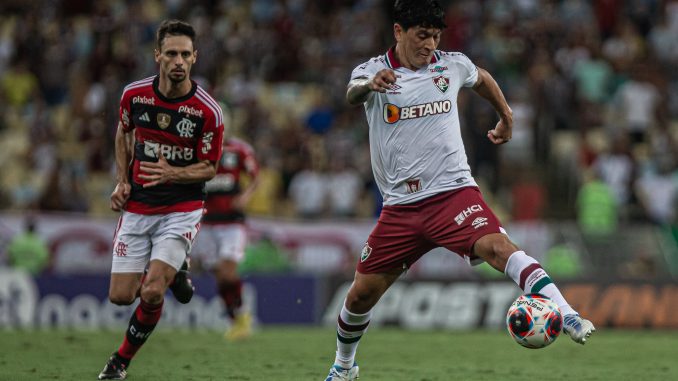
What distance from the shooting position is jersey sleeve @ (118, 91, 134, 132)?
10297mm

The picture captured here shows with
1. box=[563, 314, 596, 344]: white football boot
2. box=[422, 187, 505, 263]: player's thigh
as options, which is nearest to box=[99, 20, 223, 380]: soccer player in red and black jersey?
box=[422, 187, 505, 263]: player's thigh

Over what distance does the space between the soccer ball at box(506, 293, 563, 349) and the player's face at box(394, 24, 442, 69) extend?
203 centimetres

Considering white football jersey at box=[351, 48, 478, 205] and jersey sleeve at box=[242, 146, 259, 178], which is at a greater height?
white football jersey at box=[351, 48, 478, 205]

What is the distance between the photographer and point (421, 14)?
354 inches

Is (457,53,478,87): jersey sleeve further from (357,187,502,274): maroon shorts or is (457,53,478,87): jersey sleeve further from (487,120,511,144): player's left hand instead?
(357,187,502,274): maroon shorts

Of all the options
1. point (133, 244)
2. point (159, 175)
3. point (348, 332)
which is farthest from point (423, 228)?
point (133, 244)

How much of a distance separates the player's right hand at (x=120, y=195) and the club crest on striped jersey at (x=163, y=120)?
2.06 feet

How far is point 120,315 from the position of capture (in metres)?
18.4

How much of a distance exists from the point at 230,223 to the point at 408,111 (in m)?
6.96

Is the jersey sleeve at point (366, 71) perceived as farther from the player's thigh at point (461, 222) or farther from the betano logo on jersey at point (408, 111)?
the player's thigh at point (461, 222)

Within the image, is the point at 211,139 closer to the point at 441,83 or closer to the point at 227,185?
the point at 441,83

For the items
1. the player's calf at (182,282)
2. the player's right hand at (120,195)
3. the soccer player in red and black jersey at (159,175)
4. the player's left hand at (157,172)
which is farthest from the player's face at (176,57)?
the player's calf at (182,282)

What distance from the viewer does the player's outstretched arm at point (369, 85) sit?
864cm

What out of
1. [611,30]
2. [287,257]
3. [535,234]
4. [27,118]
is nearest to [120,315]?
[287,257]
